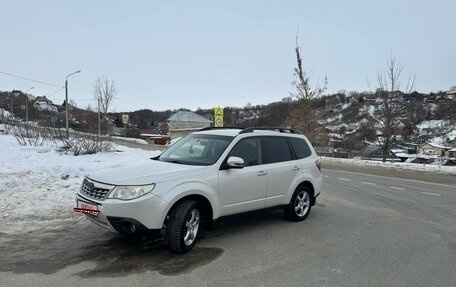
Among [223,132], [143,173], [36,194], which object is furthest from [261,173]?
[36,194]

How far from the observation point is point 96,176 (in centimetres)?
612

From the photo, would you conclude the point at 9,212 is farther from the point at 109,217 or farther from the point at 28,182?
the point at 109,217

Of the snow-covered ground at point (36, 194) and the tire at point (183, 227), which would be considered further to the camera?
the snow-covered ground at point (36, 194)

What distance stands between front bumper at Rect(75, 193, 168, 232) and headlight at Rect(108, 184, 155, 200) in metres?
0.06

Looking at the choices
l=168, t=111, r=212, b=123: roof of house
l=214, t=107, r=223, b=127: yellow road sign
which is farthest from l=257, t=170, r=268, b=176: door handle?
l=168, t=111, r=212, b=123: roof of house

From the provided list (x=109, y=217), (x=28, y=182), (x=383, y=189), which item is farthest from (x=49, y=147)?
(x=109, y=217)

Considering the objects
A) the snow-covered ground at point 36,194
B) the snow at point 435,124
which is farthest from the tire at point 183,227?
the snow at point 435,124

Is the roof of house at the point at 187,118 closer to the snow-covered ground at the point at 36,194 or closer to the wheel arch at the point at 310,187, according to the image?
the snow-covered ground at the point at 36,194

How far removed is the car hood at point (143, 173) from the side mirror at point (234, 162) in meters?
0.41

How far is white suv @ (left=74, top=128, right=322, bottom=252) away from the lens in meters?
5.68

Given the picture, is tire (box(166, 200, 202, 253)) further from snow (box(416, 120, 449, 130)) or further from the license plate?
snow (box(416, 120, 449, 130))

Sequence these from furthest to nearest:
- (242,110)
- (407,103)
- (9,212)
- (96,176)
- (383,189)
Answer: (242,110) → (407,103) → (383,189) → (9,212) → (96,176)

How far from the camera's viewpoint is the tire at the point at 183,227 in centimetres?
585

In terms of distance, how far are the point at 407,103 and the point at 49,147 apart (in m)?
25.3
